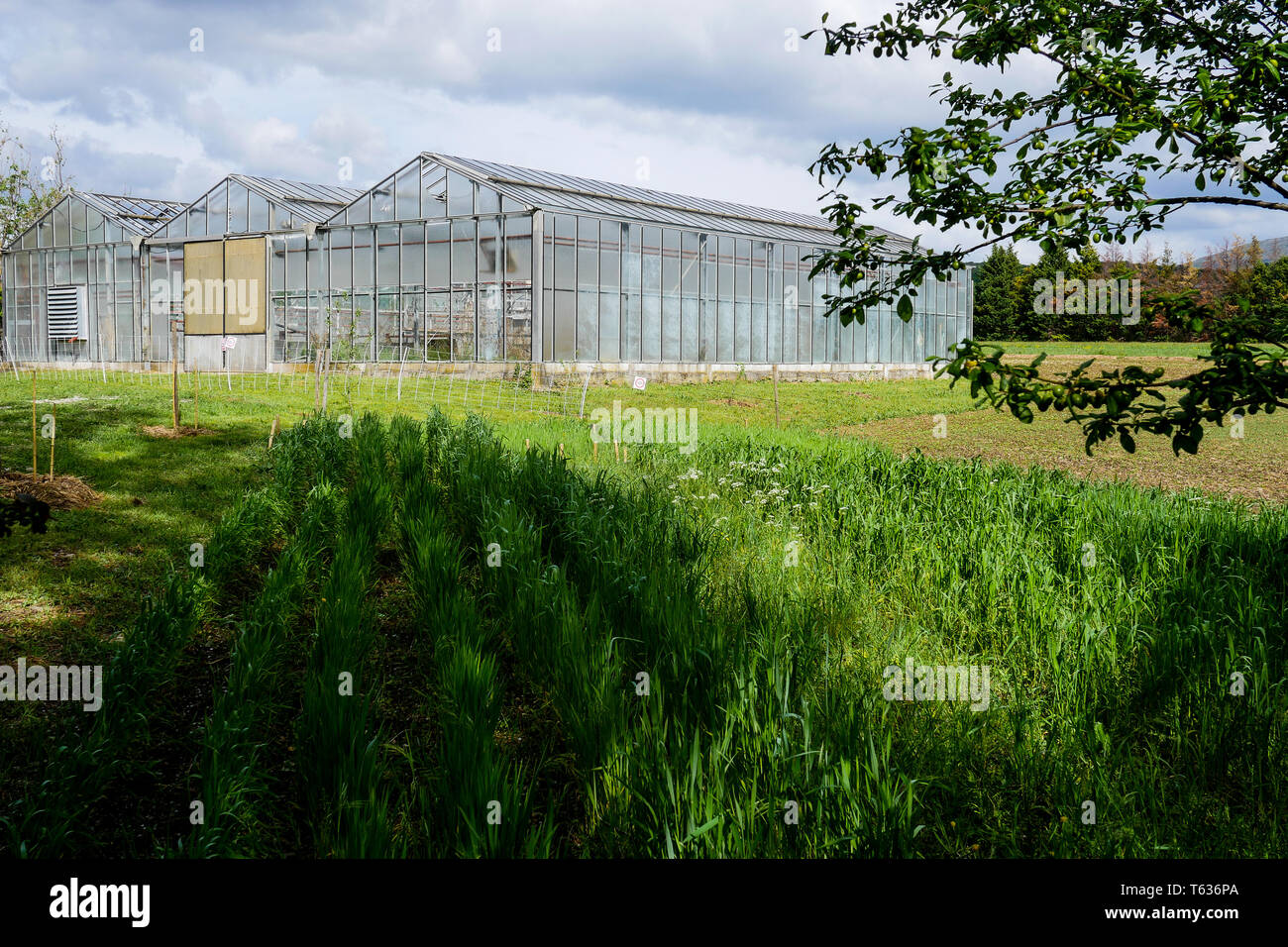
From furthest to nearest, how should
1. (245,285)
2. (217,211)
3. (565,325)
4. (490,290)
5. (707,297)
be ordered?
(217,211), (245,285), (707,297), (490,290), (565,325)

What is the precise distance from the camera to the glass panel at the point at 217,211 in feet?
83.8

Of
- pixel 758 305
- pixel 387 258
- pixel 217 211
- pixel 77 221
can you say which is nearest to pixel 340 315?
pixel 387 258

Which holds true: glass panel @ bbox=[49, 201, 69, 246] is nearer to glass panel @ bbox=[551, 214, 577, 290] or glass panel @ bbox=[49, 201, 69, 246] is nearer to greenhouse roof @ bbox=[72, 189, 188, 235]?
greenhouse roof @ bbox=[72, 189, 188, 235]

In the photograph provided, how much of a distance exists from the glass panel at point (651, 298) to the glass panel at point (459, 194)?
435 cm

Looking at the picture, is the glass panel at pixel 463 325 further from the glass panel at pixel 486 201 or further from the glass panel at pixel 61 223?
the glass panel at pixel 61 223

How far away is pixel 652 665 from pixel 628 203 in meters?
22.5

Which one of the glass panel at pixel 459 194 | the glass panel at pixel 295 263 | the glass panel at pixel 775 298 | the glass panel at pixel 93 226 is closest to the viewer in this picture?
the glass panel at pixel 459 194

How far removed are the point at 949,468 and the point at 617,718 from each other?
5896 millimetres

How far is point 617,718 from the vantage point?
3.05 m

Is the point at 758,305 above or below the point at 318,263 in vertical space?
below

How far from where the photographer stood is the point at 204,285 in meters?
25.9

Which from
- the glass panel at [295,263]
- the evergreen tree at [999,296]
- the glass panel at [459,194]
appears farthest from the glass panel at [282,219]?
the evergreen tree at [999,296]

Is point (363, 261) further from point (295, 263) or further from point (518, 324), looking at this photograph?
point (518, 324)
